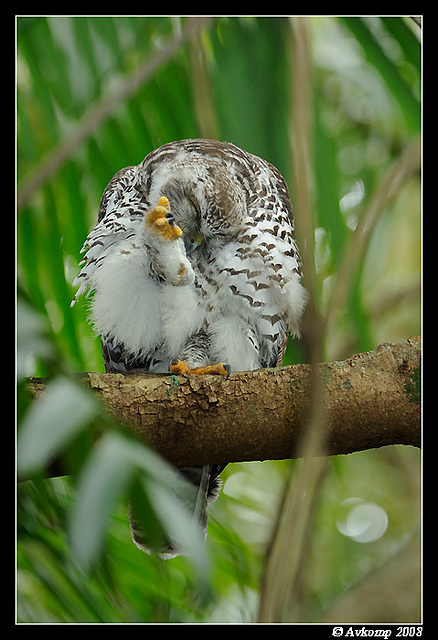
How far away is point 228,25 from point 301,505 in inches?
28.9

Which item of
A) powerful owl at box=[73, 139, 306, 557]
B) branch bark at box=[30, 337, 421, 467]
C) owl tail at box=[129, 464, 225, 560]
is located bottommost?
owl tail at box=[129, 464, 225, 560]

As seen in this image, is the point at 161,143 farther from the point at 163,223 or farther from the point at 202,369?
the point at 202,369

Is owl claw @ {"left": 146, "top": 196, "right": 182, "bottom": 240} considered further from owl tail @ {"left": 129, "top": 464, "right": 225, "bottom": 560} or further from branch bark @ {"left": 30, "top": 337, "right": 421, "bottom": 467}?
owl tail @ {"left": 129, "top": 464, "right": 225, "bottom": 560}

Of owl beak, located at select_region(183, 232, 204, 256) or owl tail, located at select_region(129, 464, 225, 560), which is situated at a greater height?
owl beak, located at select_region(183, 232, 204, 256)

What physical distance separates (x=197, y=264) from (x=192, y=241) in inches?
1.9

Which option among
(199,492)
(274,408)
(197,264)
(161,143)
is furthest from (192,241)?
(199,492)

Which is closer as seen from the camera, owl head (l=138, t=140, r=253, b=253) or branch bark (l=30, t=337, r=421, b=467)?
branch bark (l=30, t=337, r=421, b=467)

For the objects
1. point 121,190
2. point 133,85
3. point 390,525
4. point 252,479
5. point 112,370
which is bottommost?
point 390,525

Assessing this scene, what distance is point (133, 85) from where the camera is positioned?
0.97 meters

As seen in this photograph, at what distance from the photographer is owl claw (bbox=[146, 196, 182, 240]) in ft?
3.88

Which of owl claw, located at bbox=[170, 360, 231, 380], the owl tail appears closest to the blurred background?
the owl tail

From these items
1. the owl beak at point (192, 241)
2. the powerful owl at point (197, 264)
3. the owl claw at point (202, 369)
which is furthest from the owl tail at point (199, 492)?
the owl beak at point (192, 241)
